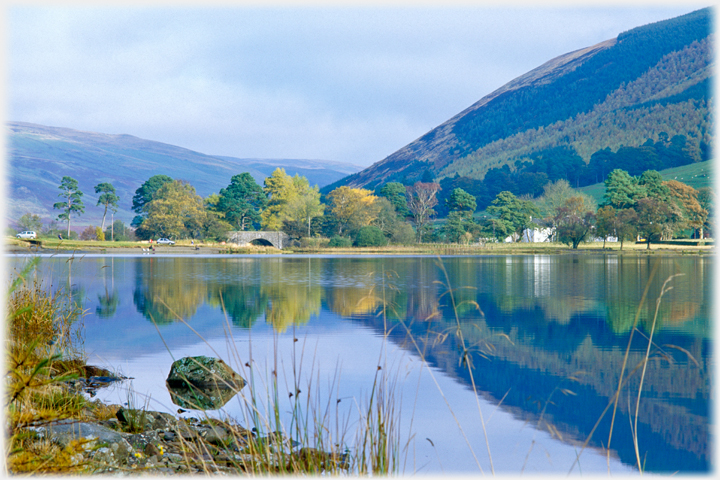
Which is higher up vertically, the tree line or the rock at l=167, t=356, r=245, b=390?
the tree line

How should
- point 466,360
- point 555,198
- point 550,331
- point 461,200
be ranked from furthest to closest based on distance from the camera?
point 555,198, point 461,200, point 550,331, point 466,360

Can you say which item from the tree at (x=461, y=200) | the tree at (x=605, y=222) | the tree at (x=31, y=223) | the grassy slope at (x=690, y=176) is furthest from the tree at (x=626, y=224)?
the tree at (x=31, y=223)

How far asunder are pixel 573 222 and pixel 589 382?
1952 inches

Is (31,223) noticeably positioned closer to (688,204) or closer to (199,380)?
(199,380)

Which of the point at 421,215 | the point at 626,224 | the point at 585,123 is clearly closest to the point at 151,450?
the point at 626,224

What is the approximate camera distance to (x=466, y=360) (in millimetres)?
2707

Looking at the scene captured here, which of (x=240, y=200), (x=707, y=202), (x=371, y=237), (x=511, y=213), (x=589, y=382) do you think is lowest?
(x=589, y=382)

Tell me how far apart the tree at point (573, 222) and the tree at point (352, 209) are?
16.8m

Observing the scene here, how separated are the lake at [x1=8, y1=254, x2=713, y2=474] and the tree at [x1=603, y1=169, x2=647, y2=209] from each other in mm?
42640

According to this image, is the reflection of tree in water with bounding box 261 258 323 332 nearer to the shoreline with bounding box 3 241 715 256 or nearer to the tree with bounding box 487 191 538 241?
the shoreline with bounding box 3 241 715 256

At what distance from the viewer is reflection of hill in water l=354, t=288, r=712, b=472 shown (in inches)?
178

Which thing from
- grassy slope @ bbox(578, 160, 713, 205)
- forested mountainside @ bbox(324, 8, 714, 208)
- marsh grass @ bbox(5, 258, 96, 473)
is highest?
forested mountainside @ bbox(324, 8, 714, 208)

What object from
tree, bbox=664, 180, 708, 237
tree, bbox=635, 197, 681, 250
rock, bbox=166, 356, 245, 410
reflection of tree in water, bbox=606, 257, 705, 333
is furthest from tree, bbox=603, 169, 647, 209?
rock, bbox=166, 356, 245, 410

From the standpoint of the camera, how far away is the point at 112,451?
11.4 ft
